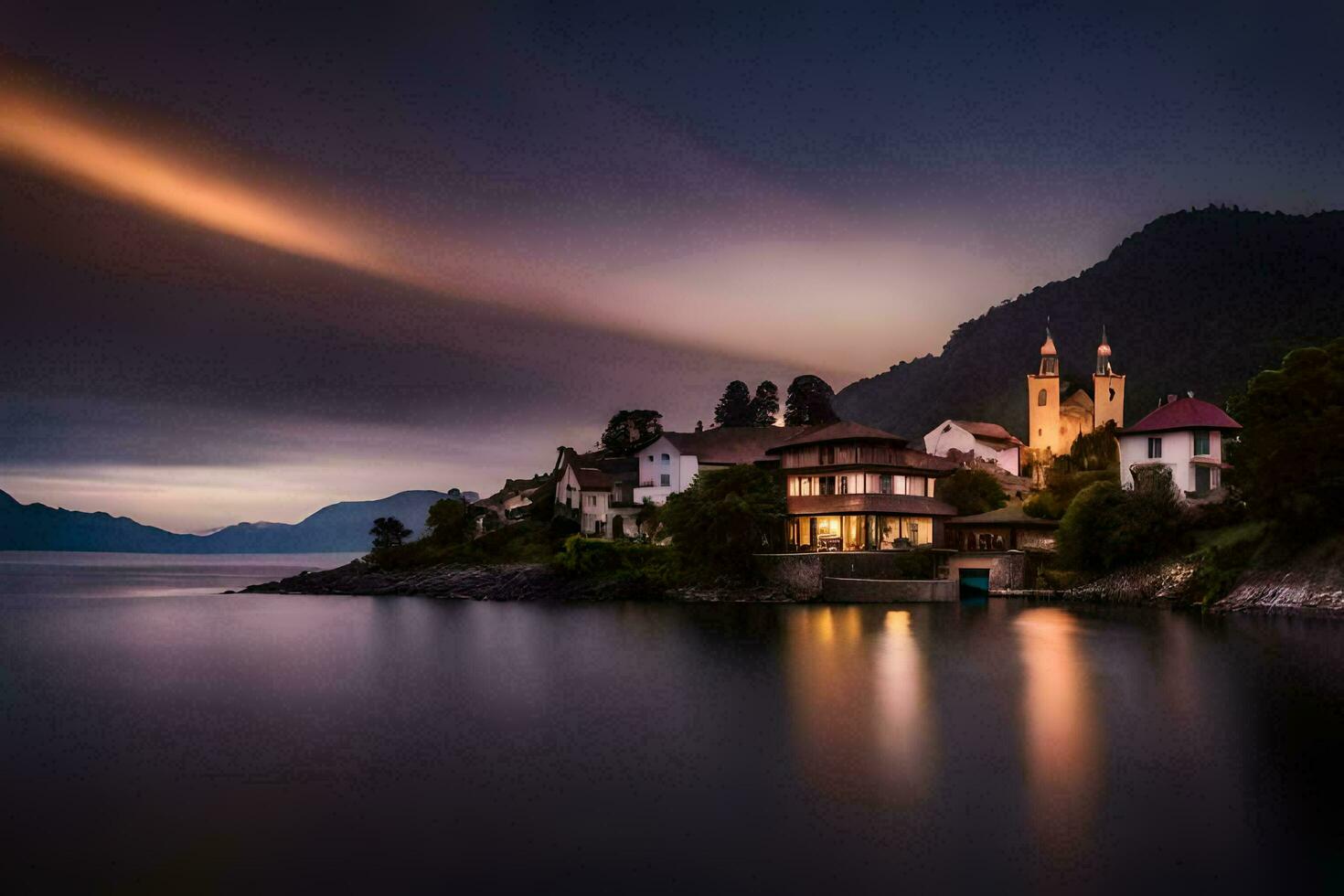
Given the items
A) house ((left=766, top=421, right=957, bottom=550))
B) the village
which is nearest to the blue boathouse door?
the village

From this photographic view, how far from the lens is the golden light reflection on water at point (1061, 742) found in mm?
13250

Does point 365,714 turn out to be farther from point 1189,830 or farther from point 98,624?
point 98,624

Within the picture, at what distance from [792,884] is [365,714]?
1439 cm

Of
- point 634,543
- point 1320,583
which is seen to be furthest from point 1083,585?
point 634,543

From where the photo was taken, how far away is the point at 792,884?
11.2 m

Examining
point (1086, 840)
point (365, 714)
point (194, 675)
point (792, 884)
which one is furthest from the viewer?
point (194, 675)

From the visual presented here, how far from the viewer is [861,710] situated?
2167 centimetres

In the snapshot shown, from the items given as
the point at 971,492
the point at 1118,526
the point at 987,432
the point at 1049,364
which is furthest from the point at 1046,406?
the point at 1118,526

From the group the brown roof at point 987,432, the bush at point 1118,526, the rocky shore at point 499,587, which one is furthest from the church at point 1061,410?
the rocky shore at point 499,587

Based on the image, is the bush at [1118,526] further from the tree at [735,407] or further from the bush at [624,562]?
the tree at [735,407]

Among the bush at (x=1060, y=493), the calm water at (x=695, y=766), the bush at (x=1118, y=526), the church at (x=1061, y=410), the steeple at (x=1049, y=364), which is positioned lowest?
the calm water at (x=695, y=766)

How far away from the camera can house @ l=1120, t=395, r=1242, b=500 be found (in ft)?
179

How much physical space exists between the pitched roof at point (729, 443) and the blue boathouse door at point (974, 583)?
17.2 meters

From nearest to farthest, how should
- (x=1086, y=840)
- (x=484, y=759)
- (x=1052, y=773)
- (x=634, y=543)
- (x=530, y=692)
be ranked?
1. (x=1086, y=840)
2. (x=1052, y=773)
3. (x=484, y=759)
4. (x=530, y=692)
5. (x=634, y=543)
